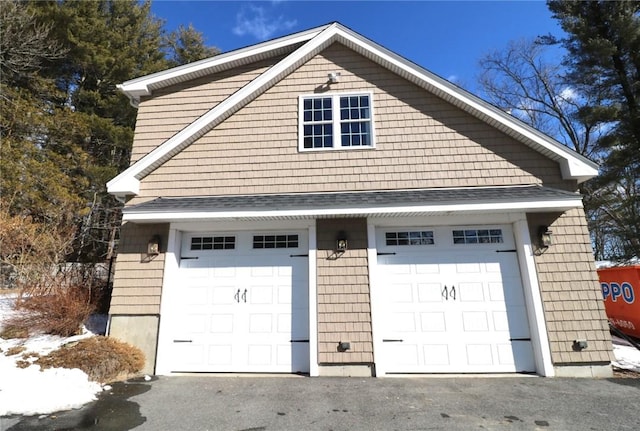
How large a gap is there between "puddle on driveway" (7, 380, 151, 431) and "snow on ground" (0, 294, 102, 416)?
178 millimetres

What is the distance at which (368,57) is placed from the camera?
7633 mm

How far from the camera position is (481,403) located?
4.57 metres

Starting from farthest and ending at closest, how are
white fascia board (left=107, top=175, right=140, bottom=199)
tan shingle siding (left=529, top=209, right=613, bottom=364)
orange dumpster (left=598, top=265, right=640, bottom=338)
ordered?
orange dumpster (left=598, top=265, right=640, bottom=338)
white fascia board (left=107, top=175, right=140, bottom=199)
tan shingle siding (left=529, top=209, right=613, bottom=364)

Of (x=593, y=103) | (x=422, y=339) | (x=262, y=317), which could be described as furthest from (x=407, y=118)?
(x=593, y=103)

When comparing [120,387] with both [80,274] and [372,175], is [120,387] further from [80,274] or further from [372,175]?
[372,175]

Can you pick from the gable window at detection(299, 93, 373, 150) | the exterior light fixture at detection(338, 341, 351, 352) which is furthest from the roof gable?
the exterior light fixture at detection(338, 341, 351, 352)

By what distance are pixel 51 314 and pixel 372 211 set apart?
22.6ft

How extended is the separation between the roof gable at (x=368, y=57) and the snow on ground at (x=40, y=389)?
3427mm

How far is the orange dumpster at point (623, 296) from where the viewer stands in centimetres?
807

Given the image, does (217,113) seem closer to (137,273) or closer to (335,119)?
(335,119)

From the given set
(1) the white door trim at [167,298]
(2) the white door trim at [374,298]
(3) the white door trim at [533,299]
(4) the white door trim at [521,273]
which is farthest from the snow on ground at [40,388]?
(3) the white door trim at [533,299]

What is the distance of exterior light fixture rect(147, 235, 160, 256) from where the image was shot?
6.65 meters

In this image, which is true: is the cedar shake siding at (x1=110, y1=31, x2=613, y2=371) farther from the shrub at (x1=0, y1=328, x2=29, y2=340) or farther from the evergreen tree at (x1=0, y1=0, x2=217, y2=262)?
the evergreen tree at (x1=0, y1=0, x2=217, y2=262)

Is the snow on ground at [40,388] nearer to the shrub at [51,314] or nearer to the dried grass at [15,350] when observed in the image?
the dried grass at [15,350]
